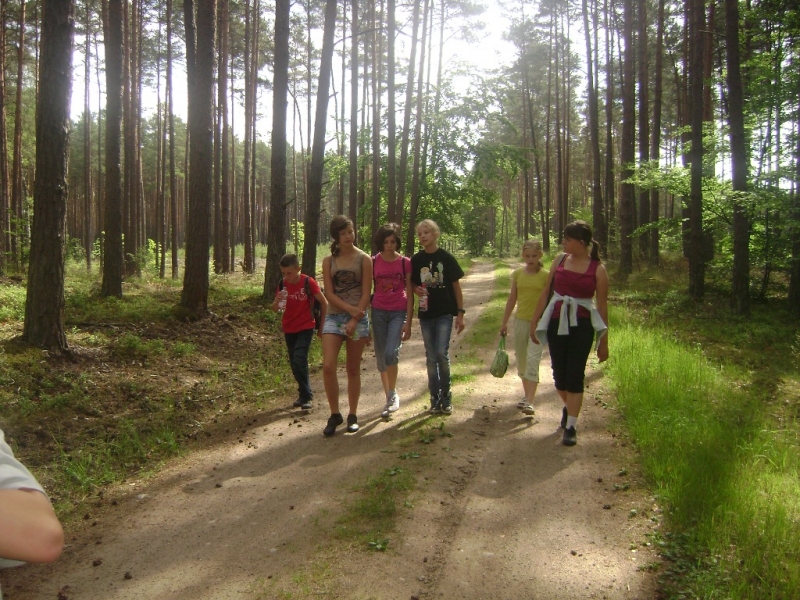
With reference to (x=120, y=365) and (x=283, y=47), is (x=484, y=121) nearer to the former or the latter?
(x=283, y=47)

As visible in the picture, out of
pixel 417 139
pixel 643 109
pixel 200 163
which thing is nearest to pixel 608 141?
pixel 643 109

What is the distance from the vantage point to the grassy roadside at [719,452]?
3688mm

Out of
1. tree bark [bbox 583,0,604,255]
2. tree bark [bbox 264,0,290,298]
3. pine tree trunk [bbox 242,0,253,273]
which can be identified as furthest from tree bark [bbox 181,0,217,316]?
tree bark [bbox 583,0,604,255]

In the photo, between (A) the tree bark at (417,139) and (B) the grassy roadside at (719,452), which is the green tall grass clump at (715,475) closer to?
(B) the grassy roadside at (719,452)

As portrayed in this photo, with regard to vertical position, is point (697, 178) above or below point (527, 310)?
above

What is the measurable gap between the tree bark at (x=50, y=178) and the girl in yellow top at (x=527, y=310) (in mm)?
5707

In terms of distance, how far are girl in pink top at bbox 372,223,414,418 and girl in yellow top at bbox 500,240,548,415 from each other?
116 cm

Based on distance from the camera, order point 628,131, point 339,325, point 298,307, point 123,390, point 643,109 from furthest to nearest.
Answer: point 643,109, point 628,131, point 123,390, point 298,307, point 339,325

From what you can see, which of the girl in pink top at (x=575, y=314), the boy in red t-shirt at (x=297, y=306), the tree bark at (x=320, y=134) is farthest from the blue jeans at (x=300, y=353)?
the tree bark at (x=320, y=134)

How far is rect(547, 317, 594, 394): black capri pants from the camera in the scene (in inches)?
235

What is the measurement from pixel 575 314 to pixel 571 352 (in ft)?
1.26

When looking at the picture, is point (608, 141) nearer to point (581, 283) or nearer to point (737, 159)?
point (737, 159)

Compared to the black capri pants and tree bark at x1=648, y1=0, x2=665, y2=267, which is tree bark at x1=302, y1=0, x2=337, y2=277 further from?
tree bark at x1=648, y1=0, x2=665, y2=267

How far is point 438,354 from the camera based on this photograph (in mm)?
Result: 6965
